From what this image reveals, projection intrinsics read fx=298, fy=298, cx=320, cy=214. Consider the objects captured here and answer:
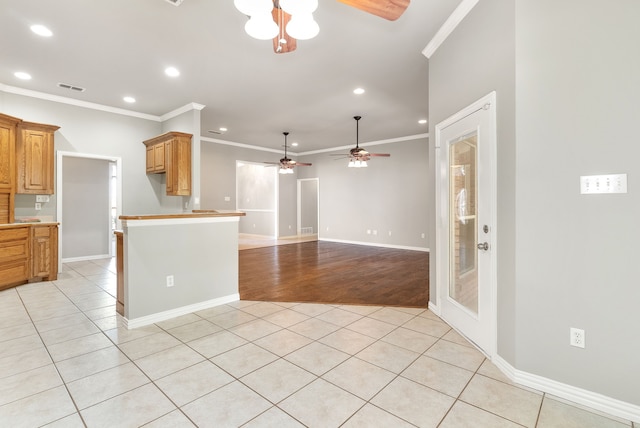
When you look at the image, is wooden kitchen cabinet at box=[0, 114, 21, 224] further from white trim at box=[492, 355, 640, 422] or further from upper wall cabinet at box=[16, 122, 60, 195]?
white trim at box=[492, 355, 640, 422]

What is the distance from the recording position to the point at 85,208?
6402 millimetres

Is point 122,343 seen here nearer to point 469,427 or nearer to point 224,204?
point 469,427

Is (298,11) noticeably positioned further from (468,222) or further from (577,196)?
(468,222)

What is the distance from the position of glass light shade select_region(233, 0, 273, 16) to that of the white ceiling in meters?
1.34

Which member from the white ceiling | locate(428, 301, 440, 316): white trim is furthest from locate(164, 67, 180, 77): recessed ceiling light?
locate(428, 301, 440, 316): white trim

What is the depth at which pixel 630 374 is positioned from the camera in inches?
67.9

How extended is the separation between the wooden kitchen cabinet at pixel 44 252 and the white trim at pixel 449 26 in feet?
19.6

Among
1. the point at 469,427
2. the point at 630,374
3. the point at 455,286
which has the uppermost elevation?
the point at 455,286

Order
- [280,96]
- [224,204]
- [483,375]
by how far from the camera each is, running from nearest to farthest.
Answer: [483,375], [280,96], [224,204]

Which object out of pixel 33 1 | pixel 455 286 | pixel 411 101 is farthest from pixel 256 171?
pixel 455 286

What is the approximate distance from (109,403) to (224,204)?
22.6ft

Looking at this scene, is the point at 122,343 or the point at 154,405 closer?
the point at 154,405

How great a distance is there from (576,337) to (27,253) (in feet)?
21.3

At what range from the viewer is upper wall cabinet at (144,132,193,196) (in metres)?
5.23
